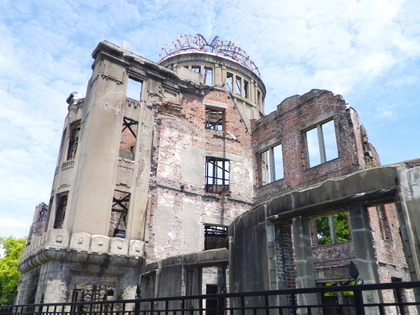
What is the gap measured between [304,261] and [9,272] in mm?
30229

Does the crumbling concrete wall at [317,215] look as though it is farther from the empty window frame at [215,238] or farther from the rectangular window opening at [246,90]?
the rectangular window opening at [246,90]

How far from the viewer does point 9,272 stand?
96.9 ft

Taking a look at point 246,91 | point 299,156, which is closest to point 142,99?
point 299,156

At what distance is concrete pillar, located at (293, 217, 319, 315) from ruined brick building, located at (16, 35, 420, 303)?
1.63 ft

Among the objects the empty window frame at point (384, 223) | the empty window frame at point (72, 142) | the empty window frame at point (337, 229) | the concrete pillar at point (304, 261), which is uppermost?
the empty window frame at point (72, 142)

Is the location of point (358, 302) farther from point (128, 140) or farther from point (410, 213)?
point (128, 140)

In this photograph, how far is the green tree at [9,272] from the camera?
96.6 ft

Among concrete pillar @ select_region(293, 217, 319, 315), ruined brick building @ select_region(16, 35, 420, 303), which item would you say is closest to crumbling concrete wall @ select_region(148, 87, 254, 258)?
ruined brick building @ select_region(16, 35, 420, 303)

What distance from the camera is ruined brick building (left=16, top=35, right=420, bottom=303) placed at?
39.2 ft

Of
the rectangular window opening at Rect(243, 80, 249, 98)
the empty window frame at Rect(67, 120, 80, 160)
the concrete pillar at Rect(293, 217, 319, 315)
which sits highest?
the rectangular window opening at Rect(243, 80, 249, 98)

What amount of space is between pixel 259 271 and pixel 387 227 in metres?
9.10

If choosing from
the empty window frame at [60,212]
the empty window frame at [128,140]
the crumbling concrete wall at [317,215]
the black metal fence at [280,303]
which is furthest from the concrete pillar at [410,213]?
the empty window frame at [60,212]

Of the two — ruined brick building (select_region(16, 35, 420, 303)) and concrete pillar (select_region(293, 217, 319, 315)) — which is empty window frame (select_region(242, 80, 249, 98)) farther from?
concrete pillar (select_region(293, 217, 319, 315))

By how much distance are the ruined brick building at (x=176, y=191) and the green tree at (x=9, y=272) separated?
16690mm
